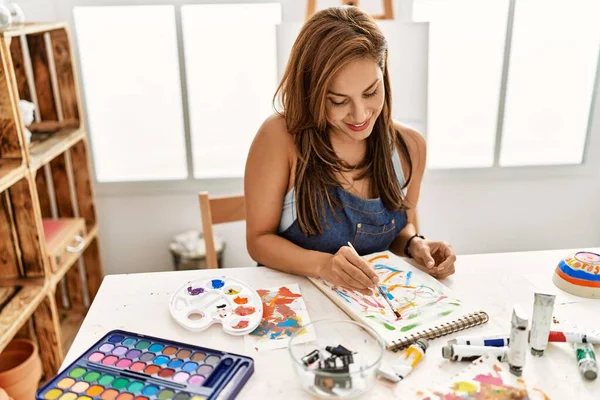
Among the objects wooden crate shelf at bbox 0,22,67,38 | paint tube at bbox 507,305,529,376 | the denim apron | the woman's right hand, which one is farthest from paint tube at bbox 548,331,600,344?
wooden crate shelf at bbox 0,22,67,38

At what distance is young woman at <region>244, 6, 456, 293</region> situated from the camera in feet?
4.00

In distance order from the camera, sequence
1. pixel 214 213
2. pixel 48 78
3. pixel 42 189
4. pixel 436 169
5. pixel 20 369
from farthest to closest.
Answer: pixel 436 169 → pixel 42 189 → pixel 48 78 → pixel 20 369 → pixel 214 213

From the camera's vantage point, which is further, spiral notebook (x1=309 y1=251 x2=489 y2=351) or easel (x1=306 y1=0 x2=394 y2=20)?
easel (x1=306 y1=0 x2=394 y2=20)

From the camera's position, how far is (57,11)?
221 centimetres

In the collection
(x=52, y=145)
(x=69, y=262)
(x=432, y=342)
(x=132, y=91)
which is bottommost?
(x=69, y=262)

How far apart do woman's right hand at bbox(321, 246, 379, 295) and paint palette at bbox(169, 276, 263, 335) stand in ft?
0.56

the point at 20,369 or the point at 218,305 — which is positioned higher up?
the point at 218,305

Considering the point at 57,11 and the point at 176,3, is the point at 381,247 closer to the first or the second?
the point at 176,3

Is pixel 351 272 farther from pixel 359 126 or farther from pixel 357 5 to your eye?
pixel 357 5

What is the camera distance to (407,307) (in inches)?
43.1

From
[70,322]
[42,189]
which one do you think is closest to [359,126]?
[42,189]

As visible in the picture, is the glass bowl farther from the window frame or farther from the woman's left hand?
the window frame

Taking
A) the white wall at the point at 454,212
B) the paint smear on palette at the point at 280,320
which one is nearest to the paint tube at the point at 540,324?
the paint smear on palette at the point at 280,320

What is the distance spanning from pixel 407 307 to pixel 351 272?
132 mm
